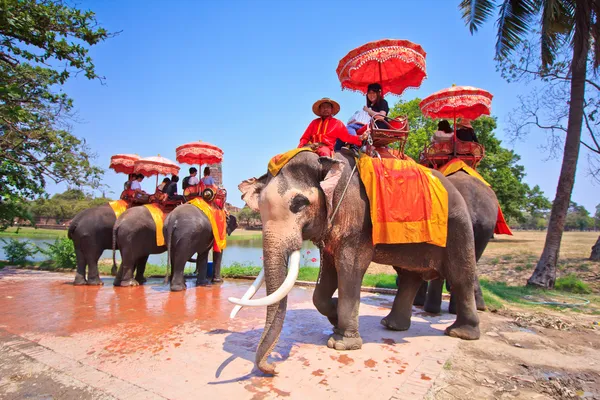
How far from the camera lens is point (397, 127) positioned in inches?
200

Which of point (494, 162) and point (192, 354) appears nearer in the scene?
point (192, 354)

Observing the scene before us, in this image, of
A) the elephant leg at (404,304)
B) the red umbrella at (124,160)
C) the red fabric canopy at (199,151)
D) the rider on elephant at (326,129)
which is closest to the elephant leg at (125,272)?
the red fabric canopy at (199,151)

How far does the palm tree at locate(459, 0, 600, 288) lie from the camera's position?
387 inches

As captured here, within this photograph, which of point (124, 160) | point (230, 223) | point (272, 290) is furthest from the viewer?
point (124, 160)

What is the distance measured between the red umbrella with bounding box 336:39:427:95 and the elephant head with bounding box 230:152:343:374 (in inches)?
65.1

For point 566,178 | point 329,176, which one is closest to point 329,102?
point 329,176

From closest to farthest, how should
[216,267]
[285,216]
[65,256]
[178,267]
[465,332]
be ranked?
[285,216], [465,332], [178,267], [216,267], [65,256]

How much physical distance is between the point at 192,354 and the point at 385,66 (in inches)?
187

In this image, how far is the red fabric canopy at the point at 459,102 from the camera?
6.73 metres

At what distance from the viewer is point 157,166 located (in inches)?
411

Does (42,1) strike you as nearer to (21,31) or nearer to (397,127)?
(21,31)

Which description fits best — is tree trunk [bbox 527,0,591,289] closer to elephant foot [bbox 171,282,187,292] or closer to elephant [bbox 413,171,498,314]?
elephant [bbox 413,171,498,314]

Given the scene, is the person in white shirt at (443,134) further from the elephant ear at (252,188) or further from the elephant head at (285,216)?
the elephant ear at (252,188)

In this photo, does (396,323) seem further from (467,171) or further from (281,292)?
(467,171)
